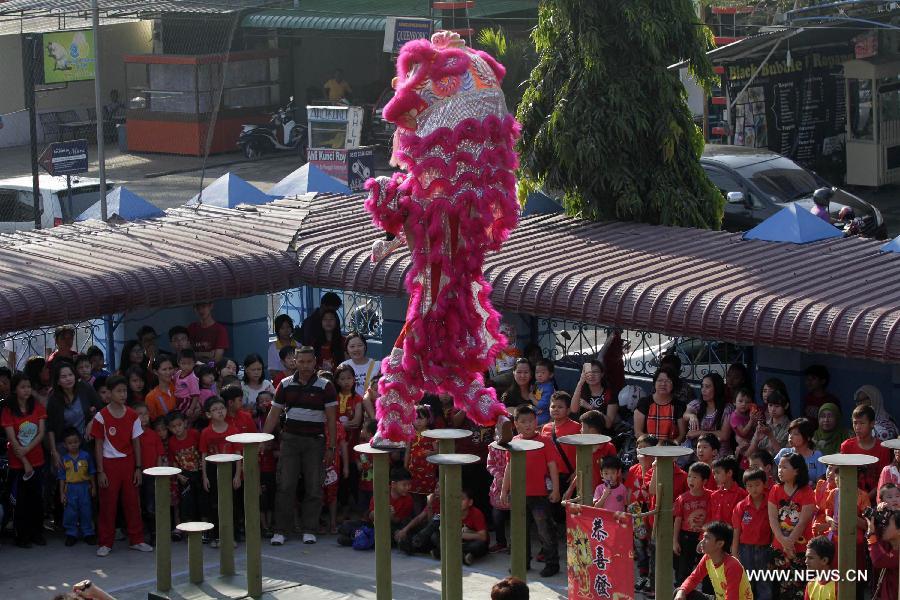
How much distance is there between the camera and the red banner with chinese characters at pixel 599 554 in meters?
8.64

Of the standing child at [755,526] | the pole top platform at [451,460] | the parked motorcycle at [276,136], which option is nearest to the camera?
the pole top platform at [451,460]

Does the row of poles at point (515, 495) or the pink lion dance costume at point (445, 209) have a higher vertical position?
the pink lion dance costume at point (445, 209)

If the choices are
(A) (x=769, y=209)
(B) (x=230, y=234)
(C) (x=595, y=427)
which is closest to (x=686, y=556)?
(C) (x=595, y=427)

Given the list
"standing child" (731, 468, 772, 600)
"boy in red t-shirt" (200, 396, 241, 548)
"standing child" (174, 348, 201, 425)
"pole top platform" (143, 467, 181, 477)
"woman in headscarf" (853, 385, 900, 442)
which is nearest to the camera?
"pole top platform" (143, 467, 181, 477)

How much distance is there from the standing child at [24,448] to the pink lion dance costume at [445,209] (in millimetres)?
3703

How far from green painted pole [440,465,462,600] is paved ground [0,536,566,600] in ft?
6.24

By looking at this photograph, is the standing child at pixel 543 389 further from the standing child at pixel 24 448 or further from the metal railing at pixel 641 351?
the standing child at pixel 24 448

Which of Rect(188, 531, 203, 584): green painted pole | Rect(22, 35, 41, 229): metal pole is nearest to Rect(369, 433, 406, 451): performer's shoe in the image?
Rect(188, 531, 203, 584): green painted pole

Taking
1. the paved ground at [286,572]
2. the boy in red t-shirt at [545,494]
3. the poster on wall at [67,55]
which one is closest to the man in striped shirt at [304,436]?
the paved ground at [286,572]

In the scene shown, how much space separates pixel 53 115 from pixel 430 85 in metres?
25.7

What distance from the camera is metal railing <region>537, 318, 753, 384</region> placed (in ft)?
42.6

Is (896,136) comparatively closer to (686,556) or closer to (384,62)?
(384,62)

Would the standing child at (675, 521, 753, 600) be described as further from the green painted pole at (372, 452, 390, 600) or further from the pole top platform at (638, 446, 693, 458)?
the green painted pole at (372, 452, 390, 600)

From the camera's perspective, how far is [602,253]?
43.7 feet
